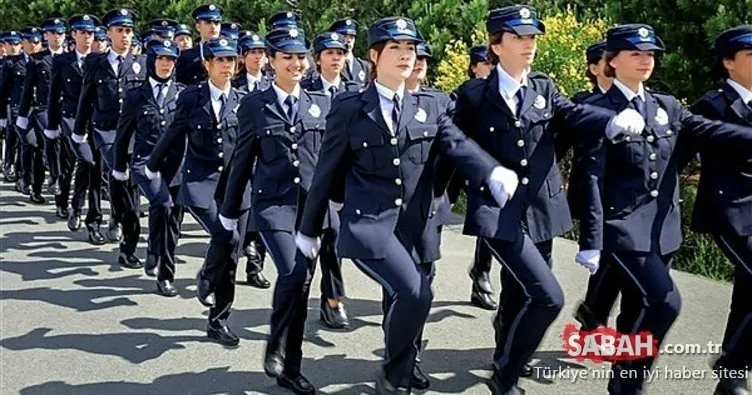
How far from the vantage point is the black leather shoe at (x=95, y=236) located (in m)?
9.42

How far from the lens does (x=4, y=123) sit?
508 inches

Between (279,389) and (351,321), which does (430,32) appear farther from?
(279,389)

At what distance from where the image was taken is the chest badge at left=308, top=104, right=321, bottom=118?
555 centimetres

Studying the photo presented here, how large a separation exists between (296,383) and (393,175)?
1.36m

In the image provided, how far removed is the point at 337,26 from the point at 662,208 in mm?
4540

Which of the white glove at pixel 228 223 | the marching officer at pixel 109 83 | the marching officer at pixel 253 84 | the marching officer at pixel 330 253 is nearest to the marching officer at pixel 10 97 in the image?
the marching officer at pixel 109 83

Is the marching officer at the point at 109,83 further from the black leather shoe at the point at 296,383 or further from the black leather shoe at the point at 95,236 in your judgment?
the black leather shoe at the point at 296,383

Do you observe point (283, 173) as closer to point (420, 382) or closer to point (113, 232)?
point (420, 382)

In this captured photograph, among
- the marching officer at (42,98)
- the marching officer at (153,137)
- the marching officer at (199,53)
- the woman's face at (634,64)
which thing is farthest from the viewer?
the marching officer at (42,98)

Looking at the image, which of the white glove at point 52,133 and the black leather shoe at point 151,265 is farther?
the white glove at point 52,133

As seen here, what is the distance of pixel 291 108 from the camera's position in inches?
216

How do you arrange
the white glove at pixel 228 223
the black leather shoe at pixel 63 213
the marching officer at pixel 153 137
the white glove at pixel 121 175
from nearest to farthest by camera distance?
the white glove at pixel 228 223 < the marching officer at pixel 153 137 < the white glove at pixel 121 175 < the black leather shoe at pixel 63 213

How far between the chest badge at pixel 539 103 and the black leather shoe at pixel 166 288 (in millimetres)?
3744

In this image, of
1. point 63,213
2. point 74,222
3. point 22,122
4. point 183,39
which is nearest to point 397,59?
point 183,39
